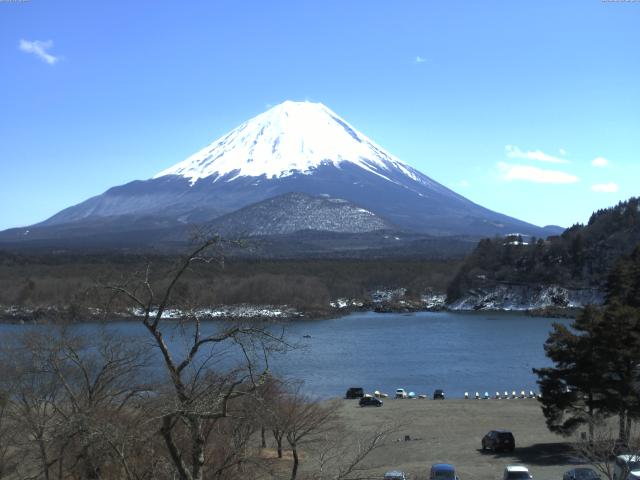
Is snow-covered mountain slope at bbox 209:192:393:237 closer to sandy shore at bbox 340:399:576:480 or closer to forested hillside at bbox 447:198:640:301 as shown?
forested hillside at bbox 447:198:640:301

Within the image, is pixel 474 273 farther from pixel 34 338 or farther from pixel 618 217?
pixel 34 338

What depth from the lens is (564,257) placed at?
58.7 m

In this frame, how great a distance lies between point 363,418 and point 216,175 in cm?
15567

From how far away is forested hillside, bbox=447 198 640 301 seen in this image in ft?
184

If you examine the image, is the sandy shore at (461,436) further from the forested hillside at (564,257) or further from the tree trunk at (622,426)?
the forested hillside at (564,257)

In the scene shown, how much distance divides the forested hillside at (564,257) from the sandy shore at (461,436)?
3847cm

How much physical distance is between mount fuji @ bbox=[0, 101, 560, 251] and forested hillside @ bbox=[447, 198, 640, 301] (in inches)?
2274

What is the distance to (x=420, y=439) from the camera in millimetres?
15141

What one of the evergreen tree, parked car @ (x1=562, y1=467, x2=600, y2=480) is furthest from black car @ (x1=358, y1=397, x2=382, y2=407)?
parked car @ (x1=562, y1=467, x2=600, y2=480)

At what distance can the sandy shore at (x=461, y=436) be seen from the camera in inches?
464

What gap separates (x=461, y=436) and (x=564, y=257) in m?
46.4

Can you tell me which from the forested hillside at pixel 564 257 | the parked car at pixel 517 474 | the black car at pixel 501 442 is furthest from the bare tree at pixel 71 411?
the forested hillside at pixel 564 257

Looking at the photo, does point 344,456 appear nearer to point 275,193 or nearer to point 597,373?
point 597,373

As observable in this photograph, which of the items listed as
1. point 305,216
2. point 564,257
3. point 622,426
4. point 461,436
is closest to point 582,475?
point 622,426
